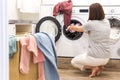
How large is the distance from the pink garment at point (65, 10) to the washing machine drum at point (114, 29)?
62cm

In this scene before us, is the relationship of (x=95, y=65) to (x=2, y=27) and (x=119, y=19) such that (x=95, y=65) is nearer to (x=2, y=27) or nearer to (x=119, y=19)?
(x=119, y=19)

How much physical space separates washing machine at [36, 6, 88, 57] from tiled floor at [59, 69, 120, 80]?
0.31m

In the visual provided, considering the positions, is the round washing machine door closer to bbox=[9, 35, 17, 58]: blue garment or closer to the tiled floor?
the tiled floor

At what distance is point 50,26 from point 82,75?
95cm

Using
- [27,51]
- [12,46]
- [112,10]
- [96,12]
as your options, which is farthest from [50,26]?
[12,46]

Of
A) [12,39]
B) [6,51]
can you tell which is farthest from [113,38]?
[6,51]

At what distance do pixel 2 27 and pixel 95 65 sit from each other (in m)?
2.44

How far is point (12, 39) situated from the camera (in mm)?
1767

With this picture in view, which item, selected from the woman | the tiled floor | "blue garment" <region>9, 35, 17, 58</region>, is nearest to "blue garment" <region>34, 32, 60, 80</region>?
"blue garment" <region>9, 35, 17, 58</region>

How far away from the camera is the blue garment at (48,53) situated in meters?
1.95

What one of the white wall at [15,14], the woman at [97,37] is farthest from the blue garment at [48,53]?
the white wall at [15,14]

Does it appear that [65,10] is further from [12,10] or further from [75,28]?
[12,10]

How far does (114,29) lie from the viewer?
3.25 metres

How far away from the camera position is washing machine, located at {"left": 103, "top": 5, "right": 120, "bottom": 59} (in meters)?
3.17
